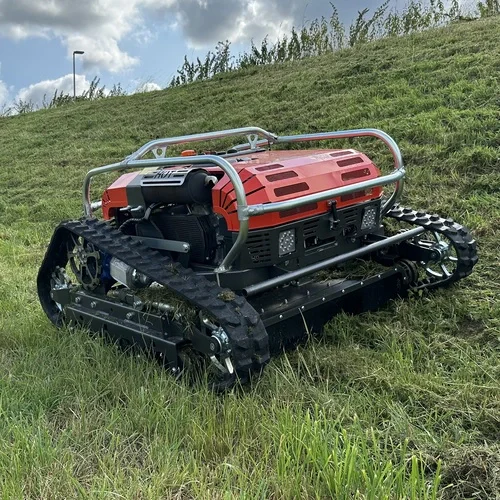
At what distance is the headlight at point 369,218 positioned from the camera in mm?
3824

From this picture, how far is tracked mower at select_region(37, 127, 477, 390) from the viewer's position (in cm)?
314

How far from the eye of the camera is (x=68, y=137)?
13672 millimetres

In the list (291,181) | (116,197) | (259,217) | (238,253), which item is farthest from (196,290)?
(116,197)

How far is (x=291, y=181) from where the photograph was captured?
3.37 meters

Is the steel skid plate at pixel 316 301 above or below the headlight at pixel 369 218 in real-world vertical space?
below

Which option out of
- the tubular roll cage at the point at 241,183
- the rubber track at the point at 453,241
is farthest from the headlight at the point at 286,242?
the rubber track at the point at 453,241

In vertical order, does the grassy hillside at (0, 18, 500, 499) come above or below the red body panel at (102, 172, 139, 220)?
below

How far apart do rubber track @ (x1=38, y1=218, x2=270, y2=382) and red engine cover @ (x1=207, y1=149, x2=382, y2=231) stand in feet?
1.37

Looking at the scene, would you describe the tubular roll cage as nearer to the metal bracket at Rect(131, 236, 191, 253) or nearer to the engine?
the engine

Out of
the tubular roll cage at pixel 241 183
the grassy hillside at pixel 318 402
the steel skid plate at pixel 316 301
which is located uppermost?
the tubular roll cage at pixel 241 183

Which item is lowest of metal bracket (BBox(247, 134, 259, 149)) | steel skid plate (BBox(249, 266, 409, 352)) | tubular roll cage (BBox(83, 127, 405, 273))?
steel skid plate (BBox(249, 266, 409, 352))

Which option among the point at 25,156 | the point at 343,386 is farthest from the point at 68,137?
the point at 343,386

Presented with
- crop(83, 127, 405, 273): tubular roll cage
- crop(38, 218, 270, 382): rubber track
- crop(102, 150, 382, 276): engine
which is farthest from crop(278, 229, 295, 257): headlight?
crop(38, 218, 270, 382): rubber track

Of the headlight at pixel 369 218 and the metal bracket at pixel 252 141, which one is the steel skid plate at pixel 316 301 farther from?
the metal bracket at pixel 252 141
